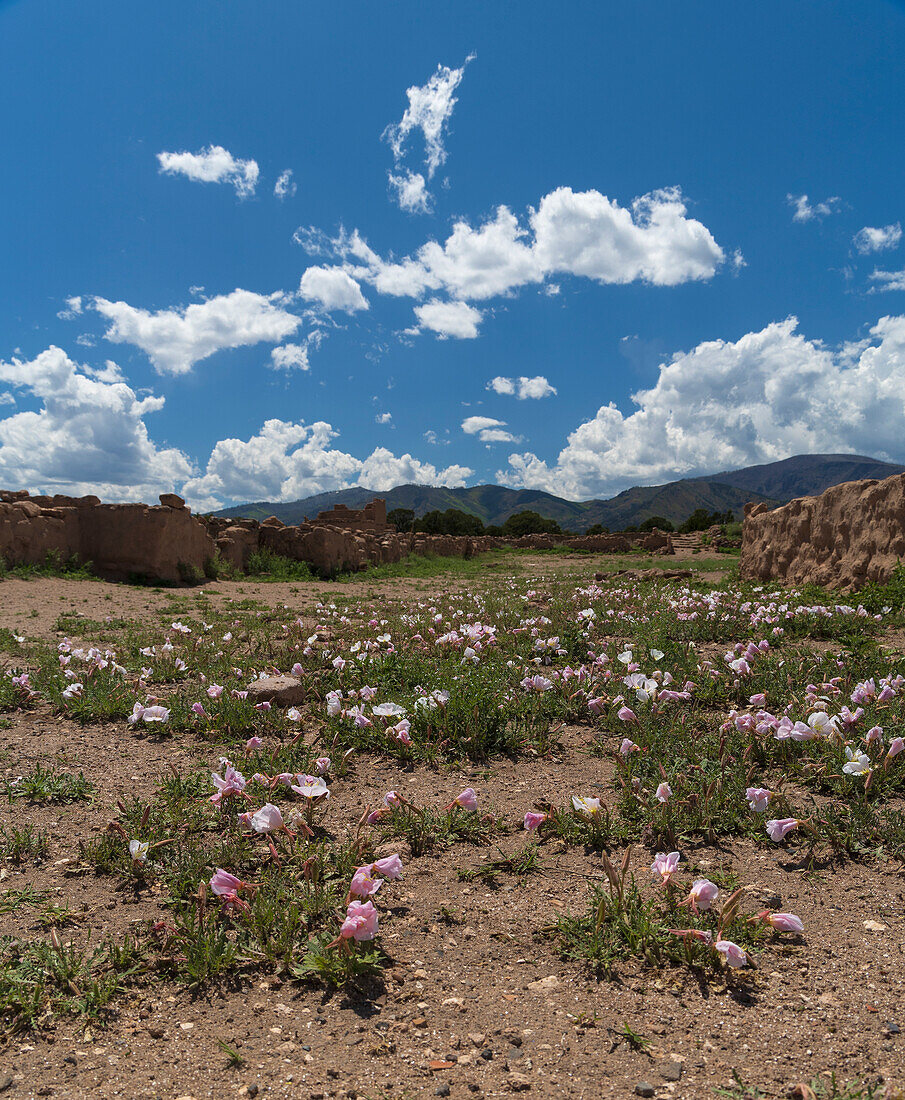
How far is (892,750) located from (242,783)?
3206mm

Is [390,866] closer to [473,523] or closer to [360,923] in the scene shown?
[360,923]

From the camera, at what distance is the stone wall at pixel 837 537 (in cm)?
823

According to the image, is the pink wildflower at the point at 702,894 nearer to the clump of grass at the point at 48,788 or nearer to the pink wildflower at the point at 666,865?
the pink wildflower at the point at 666,865

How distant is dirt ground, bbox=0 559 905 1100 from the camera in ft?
5.11

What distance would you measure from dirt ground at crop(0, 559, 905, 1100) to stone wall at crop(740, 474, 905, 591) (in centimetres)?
739

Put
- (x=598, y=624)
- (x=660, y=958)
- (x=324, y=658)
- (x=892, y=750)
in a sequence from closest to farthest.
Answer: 1. (x=660, y=958)
2. (x=892, y=750)
3. (x=324, y=658)
4. (x=598, y=624)

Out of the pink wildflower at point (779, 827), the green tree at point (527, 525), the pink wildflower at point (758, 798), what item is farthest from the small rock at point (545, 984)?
the green tree at point (527, 525)

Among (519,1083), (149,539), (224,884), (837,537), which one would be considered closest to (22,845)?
(224,884)

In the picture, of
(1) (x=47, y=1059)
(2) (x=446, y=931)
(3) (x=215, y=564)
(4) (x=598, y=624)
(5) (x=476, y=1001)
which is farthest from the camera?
(3) (x=215, y=564)

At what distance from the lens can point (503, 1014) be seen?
180 centimetres

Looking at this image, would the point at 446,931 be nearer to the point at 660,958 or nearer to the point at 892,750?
the point at 660,958

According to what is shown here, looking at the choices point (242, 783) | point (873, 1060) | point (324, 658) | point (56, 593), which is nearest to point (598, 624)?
point (324, 658)

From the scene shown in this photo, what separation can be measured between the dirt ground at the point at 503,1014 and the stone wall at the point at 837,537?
7394mm

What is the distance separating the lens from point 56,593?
34.0 feet
